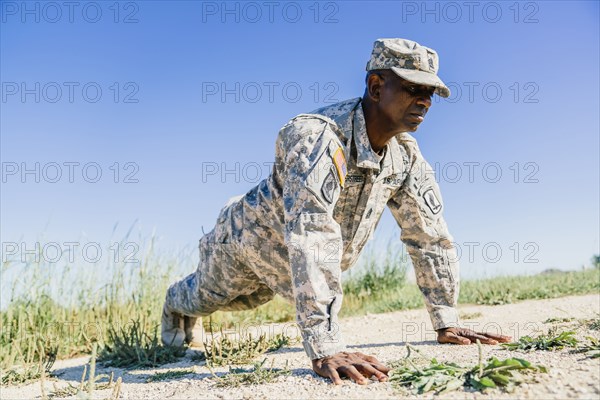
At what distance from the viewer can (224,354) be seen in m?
3.15

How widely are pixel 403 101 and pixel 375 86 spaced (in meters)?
0.19

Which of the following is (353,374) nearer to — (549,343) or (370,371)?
(370,371)

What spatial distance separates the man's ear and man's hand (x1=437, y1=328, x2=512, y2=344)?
1.48m

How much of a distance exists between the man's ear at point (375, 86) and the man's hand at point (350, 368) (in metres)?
1.40

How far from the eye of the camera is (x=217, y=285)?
3.64 m

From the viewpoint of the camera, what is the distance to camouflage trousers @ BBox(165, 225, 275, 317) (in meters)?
3.54

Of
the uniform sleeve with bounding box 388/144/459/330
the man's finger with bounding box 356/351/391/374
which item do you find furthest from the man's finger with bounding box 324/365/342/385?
the uniform sleeve with bounding box 388/144/459/330

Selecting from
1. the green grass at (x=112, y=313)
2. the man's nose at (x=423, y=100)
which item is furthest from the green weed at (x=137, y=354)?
the man's nose at (x=423, y=100)

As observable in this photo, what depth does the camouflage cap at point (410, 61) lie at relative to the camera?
8.95 feet

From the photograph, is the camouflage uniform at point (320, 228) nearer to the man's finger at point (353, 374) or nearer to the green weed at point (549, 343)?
the man's finger at point (353, 374)

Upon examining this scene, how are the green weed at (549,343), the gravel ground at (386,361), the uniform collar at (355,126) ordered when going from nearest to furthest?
the gravel ground at (386,361) < the green weed at (549,343) < the uniform collar at (355,126)

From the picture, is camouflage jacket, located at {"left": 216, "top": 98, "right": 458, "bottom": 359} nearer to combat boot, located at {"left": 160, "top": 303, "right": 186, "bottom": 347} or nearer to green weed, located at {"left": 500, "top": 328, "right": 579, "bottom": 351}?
green weed, located at {"left": 500, "top": 328, "right": 579, "bottom": 351}

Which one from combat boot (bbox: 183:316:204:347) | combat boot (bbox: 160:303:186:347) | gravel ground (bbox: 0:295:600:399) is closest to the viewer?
gravel ground (bbox: 0:295:600:399)

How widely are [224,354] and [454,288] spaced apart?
4.96ft
